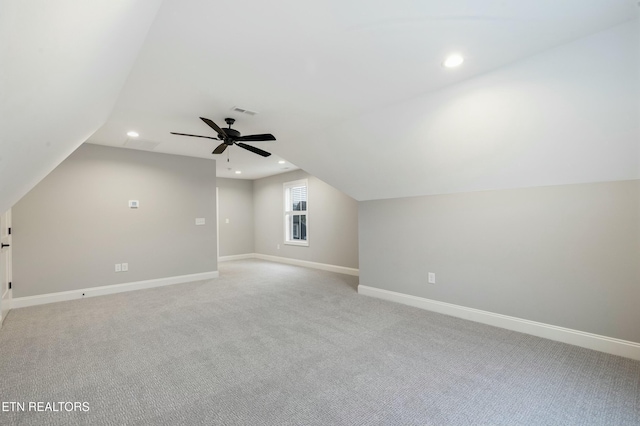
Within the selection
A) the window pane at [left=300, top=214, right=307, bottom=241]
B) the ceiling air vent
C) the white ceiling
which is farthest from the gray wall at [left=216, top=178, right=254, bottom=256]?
the ceiling air vent

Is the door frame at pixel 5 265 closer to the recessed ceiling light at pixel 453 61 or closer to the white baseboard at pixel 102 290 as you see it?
the white baseboard at pixel 102 290

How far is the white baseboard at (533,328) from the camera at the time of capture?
2.45 metres

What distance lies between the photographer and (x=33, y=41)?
93 centimetres

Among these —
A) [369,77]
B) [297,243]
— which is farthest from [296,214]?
[369,77]

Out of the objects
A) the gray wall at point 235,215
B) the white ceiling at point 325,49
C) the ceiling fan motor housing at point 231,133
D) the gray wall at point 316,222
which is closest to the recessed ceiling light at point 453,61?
the white ceiling at point 325,49

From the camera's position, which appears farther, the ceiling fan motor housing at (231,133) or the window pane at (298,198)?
the window pane at (298,198)

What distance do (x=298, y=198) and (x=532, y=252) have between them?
5.50m

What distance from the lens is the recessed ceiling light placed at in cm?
219

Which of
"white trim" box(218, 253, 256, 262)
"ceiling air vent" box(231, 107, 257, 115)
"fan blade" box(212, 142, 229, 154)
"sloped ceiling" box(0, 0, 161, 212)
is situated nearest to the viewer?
"sloped ceiling" box(0, 0, 161, 212)

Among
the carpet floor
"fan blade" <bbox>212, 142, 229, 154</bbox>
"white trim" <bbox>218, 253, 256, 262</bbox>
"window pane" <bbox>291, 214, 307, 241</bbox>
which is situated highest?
"fan blade" <bbox>212, 142, 229, 154</bbox>

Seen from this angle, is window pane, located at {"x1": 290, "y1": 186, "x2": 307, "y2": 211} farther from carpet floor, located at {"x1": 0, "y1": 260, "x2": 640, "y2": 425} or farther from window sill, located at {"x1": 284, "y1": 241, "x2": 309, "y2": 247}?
carpet floor, located at {"x1": 0, "y1": 260, "x2": 640, "y2": 425}

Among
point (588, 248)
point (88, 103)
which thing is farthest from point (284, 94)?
point (588, 248)

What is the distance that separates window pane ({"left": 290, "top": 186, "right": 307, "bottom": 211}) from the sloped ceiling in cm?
528

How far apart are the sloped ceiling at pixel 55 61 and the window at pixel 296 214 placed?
5271 millimetres
